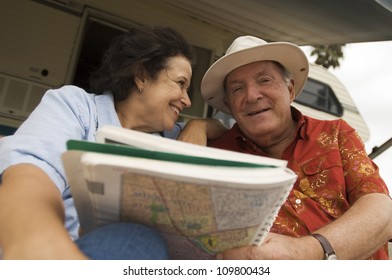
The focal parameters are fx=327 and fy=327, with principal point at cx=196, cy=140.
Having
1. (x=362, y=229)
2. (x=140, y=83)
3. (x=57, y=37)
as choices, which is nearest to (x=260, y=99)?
(x=140, y=83)

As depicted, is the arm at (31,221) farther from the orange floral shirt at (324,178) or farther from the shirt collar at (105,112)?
the orange floral shirt at (324,178)

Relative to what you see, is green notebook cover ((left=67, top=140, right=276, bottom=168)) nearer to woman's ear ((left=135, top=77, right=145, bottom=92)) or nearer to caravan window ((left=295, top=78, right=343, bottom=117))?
woman's ear ((left=135, top=77, right=145, bottom=92))

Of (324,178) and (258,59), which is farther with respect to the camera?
(258,59)

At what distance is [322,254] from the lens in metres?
1.25

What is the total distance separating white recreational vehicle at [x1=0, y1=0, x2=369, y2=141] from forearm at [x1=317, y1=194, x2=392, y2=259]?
2.09m

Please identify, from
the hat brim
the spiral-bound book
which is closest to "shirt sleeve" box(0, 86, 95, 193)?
the spiral-bound book

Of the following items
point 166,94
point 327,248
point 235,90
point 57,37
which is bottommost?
point 327,248

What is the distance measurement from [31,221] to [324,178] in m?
1.51

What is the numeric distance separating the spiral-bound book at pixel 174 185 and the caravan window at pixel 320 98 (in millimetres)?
6496

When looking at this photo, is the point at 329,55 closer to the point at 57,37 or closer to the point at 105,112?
the point at 57,37

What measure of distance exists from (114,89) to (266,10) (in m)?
1.86

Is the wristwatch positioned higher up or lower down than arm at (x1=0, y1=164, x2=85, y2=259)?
lower down

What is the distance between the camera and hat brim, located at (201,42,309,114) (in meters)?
1.91

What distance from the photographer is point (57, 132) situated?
118cm
